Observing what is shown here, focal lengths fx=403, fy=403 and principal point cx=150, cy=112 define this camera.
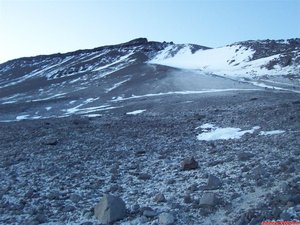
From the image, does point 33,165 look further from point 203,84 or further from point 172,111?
point 203,84

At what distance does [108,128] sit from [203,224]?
49.3 ft

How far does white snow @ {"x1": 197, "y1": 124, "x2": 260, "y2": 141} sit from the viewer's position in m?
17.6

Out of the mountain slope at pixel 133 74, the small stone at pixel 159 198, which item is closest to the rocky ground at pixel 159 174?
the small stone at pixel 159 198

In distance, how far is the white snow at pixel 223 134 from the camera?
57.8 feet

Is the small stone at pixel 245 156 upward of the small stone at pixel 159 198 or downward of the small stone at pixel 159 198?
upward

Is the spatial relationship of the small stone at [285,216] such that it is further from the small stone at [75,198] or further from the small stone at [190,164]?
the small stone at [75,198]

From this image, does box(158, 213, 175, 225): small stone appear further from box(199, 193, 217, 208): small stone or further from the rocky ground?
box(199, 193, 217, 208): small stone

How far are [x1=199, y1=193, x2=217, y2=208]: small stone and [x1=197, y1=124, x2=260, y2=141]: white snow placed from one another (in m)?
7.68

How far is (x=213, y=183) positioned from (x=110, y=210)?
302cm

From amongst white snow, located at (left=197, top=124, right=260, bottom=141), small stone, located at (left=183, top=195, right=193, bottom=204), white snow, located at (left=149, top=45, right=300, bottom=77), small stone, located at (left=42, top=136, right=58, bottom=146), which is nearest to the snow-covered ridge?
white snow, located at (left=149, top=45, right=300, bottom=77)

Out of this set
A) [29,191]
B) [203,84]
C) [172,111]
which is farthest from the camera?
[203,84]

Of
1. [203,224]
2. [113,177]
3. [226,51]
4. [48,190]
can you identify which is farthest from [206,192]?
[226,51]

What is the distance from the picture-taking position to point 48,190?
1237 cm

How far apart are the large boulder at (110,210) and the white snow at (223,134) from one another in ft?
28.5
